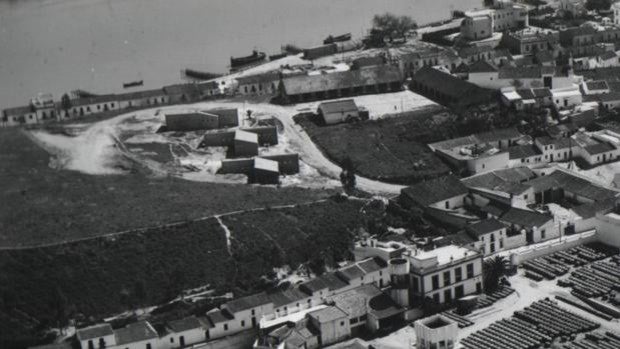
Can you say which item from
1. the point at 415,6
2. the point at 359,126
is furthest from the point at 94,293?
the point at 415,6

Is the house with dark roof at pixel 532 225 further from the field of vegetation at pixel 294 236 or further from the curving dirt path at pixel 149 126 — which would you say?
the field of vegetation at pixel 294 236

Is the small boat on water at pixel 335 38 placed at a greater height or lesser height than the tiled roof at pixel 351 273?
greater

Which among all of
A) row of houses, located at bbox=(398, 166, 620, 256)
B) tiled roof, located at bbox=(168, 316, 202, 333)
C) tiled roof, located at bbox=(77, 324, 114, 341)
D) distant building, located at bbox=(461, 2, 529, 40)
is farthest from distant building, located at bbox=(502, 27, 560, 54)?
tiled roof, located at bbox=(77, 324, 114, 341)

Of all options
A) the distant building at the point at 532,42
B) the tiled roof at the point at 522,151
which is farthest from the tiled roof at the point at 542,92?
the distant building at the point at 532,42

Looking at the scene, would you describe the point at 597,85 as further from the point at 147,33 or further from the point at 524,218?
the point at 147,33

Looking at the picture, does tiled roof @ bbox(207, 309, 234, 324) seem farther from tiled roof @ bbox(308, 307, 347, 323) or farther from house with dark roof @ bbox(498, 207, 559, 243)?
house with dark roof @ bbox(498, 207, 559, 243)
